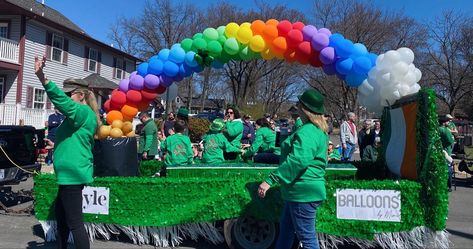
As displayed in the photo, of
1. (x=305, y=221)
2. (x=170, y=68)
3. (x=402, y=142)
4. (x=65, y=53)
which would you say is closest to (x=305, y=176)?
(x=305, y=221)

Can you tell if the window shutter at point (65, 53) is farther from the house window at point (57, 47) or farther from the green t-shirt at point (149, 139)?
the green t-shirt at point (149, 139)

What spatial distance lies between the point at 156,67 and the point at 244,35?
5.16ft

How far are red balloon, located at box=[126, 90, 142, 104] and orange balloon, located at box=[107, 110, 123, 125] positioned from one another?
286 mm

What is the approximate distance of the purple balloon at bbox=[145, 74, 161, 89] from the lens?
7.26m

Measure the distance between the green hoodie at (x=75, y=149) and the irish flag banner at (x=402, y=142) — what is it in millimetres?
3606

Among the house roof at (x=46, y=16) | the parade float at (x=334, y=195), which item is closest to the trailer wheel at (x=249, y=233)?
the parade float at (x=334, y=195)

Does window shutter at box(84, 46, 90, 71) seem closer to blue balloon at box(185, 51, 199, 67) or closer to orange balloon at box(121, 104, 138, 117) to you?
orange balloon at box(121, 104, 138, 117)

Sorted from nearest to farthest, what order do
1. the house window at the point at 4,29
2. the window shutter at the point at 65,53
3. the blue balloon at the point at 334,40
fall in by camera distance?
1. the blue balloon at the point at 334,40
2. the house window at the point at 4,29
3. the window shutter at the point at 65,53

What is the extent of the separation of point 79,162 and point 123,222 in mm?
1645

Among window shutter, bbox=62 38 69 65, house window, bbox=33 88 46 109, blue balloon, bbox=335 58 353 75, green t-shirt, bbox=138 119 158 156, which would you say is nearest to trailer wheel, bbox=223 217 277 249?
blue balloon, bbox=335 58 353 75

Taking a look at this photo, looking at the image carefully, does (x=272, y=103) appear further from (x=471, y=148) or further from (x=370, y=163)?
(x=370, y=163)

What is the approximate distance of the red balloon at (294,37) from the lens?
6.66 meters

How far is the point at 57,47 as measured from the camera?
24.3 metres

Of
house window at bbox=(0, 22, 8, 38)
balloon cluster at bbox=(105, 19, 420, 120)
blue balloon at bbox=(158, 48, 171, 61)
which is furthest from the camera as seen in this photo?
house window at bbox=(0, 22, 8, 38)
